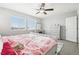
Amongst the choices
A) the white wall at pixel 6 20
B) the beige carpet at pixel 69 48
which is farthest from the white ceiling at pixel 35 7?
the beige carpet at pixel 69 48

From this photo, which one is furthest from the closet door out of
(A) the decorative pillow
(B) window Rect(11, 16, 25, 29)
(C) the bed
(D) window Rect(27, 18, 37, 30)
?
(A) the decorative pillow

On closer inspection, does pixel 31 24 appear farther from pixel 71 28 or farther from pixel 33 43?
pixel 71 28

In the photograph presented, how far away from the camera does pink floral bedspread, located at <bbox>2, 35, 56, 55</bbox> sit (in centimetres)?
119

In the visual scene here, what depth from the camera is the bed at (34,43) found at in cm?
119

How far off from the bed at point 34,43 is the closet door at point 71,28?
0.24 meters

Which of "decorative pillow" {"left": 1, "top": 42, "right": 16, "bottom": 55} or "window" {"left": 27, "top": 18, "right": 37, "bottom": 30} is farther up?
"window" {"left": 27, "top": 18, "right": 37, "bottom": 30}

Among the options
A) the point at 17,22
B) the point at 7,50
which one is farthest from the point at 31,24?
the point at 7,50

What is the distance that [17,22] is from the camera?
1268mm

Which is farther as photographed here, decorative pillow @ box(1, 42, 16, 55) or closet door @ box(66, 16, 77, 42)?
closet door @ box(66, 16, 77, 42)

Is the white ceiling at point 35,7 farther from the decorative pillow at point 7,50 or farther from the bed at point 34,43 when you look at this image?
the decorative pillow at point 7,50

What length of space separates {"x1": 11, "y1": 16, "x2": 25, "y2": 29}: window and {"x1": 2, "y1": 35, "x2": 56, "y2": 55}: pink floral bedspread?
0.15m

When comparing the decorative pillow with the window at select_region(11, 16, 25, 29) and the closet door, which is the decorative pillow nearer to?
the window at select_region(11, 16, 25, 29)

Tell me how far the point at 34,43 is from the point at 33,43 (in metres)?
0.01

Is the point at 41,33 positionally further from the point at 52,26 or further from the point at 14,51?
the point at 14,51
